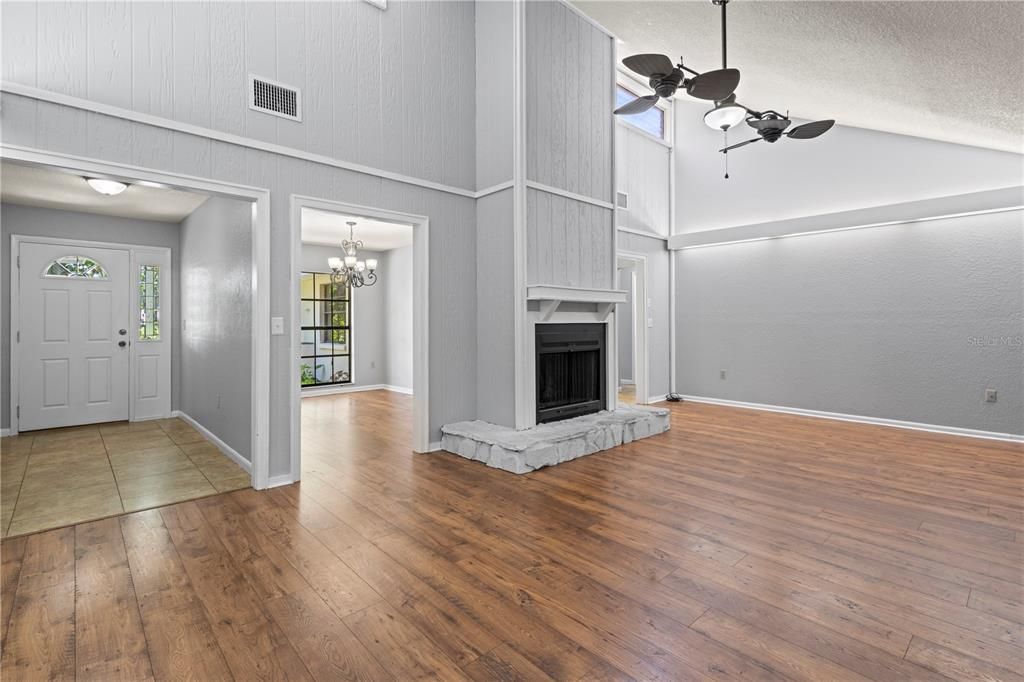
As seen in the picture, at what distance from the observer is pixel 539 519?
2906 millimetres

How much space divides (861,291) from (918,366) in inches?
40.6

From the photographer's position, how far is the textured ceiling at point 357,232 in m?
6.71

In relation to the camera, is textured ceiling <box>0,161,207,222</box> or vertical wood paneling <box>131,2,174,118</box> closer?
vertical wood paneling <box>131,2,174,118</box>

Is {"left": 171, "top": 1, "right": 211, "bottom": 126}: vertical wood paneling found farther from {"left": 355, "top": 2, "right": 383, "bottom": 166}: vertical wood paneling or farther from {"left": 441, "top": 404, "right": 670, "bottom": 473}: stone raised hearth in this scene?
{"left": 441, "top": 404, "right": 670, "bottom": 473}: stone raised hearth

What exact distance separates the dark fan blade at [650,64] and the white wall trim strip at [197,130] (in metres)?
1.97

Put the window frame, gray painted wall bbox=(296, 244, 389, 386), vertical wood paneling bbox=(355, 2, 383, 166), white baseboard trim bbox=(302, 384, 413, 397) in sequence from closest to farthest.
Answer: vertical wood paneling bbox=(355, 2, 383, 166) → white baseboard trim bbox=(302, 384, 413, 397) → the window frame → gray painted wall bbox=(296, 244, 389, 386)

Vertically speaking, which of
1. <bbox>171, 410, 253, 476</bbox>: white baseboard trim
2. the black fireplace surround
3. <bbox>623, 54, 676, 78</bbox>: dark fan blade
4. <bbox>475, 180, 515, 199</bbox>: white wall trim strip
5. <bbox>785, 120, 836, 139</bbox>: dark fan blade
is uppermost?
<bbox>623, 54, 676, 78</bbox>: dark fan blade

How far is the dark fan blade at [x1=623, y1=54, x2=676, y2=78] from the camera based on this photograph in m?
3.13

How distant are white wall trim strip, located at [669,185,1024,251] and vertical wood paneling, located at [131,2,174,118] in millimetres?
6413

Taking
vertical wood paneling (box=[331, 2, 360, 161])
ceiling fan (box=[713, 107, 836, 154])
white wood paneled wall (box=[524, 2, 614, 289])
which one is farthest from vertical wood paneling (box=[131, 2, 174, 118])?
ceiling fan (box=[713, 107, 836, 154])

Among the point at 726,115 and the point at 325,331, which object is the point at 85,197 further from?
the point at 726,115

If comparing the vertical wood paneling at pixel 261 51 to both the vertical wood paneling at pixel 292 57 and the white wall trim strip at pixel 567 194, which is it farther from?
the white wall trim strip at pixel 567 194

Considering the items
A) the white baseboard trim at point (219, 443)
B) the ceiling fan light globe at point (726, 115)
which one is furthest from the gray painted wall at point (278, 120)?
the ceiling fan light globe at point (726, 115)

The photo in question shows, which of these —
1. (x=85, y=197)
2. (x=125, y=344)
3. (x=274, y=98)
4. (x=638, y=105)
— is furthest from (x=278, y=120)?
(x=125, y=344)
